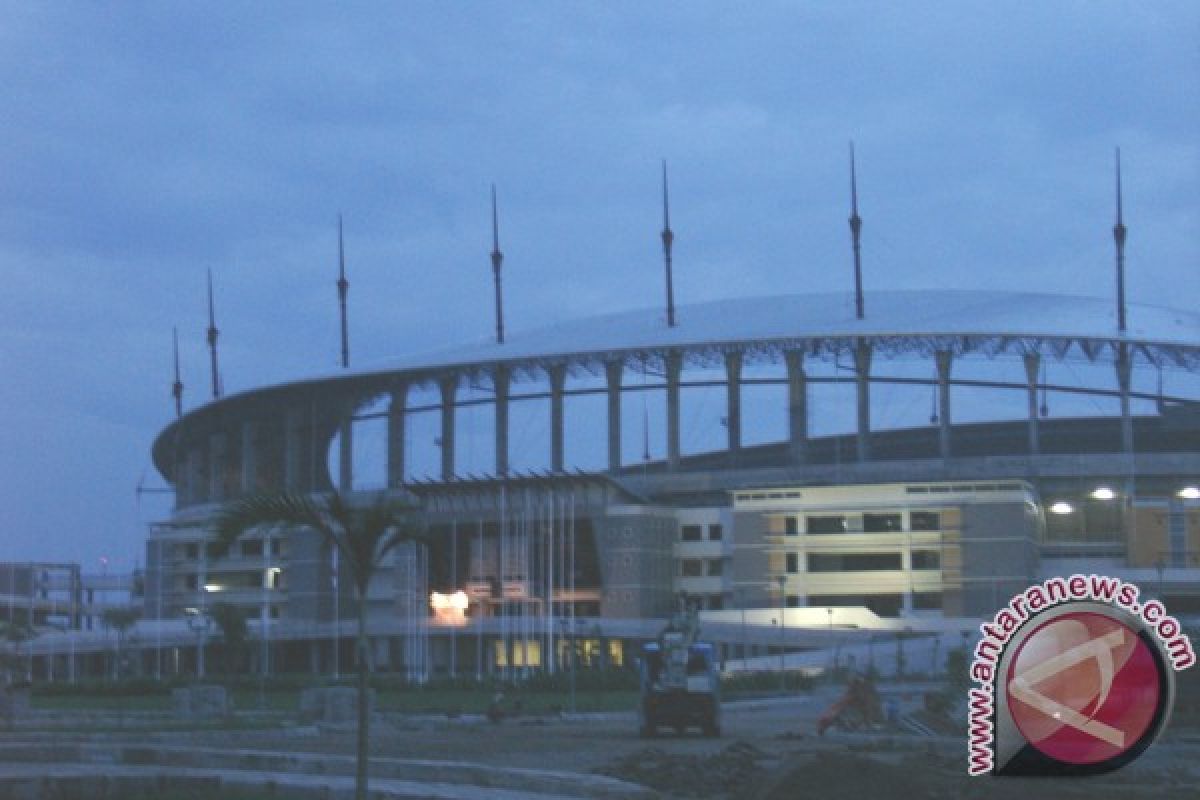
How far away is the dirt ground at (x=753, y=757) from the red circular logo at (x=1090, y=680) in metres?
8.41

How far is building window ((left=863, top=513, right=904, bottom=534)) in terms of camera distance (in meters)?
102

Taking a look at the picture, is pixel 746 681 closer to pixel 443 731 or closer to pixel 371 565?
pixel 443 731

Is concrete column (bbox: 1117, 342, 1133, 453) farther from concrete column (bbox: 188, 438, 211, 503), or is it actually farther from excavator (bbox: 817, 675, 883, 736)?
concrete column (bbox: 188, 438, 211, 503)

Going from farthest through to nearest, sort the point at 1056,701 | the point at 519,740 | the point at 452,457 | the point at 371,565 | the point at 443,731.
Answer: the point at 452,457
the point at 443,731
the point at 519,740
the point at 371,565
the point at 1056,701

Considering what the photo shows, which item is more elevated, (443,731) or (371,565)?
(371,565)

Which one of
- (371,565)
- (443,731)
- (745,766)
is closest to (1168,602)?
(443,731)

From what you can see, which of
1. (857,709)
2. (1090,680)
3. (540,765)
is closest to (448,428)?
(857,709)

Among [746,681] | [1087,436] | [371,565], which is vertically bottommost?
[746,681]

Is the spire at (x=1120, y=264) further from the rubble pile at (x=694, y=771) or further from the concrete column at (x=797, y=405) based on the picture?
the rubble pile at (x=694, y=771)

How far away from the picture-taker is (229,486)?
133m

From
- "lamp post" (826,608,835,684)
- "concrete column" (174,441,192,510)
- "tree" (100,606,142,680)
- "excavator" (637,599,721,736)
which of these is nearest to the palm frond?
"excavator" (637,599,721,736)

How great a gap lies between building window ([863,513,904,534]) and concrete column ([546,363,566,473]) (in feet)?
69.8

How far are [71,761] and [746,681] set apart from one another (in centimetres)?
4724

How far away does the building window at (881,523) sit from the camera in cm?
10188
